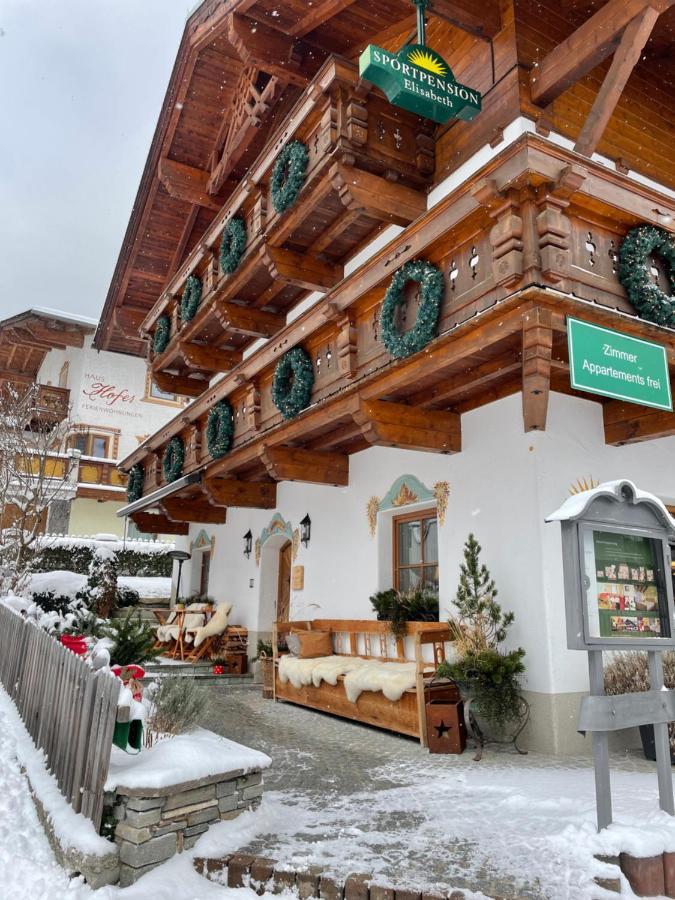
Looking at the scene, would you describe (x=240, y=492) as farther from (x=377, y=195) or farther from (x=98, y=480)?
(x=98, y=480)

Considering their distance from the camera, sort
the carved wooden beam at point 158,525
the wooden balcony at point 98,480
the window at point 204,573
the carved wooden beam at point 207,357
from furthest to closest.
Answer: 1. the wooden balcony at point 98,480
2. the carved wooden beam at point 158,525
3. the window at point 204,573
4. the carved wooden beam at point 207,357

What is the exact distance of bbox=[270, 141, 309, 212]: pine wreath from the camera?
8.63 metres

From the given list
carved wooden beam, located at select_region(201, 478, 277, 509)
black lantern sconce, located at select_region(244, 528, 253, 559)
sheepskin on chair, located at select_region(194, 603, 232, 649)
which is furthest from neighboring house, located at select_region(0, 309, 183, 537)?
carved wooden beam, located at select_region(201, 478, 277, 509)

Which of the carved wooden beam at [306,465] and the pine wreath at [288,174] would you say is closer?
the pine wreath at [288,174]

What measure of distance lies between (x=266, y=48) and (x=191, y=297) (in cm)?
443

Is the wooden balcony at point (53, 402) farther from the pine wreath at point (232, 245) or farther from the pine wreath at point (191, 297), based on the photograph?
the pine wreath at point (232, 245)

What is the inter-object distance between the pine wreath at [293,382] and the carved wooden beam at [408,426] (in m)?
1.18

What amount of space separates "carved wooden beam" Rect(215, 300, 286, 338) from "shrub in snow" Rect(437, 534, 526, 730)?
6.19m

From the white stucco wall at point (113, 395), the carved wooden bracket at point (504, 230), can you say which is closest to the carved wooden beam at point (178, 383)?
the white stucco wall at point (113, 395)

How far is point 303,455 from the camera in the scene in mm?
9922

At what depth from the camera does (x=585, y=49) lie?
6.68 metres

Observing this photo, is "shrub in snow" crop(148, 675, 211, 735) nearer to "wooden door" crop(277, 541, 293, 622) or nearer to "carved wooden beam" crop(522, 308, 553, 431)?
"carved wooden beam" crop(522, 308, 553, 431)

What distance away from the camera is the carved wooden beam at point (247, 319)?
466 inches

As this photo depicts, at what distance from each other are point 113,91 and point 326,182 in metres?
164
